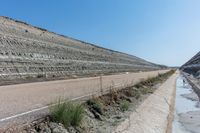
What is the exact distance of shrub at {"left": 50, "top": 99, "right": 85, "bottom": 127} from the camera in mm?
10169

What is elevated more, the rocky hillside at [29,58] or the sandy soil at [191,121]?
the rocky hillside at [29,58]

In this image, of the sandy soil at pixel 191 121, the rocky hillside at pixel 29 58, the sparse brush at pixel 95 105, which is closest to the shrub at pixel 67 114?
the sparse brush at pixel 95 105

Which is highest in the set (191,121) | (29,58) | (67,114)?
(29,58)

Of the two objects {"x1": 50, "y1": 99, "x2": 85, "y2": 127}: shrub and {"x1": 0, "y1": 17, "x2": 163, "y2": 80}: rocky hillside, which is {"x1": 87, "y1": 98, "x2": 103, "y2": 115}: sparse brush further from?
{"x1": 0, "y1": 17, "x2": 163, "y2": 80}: rocky hillside

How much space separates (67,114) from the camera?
10477 millimetres

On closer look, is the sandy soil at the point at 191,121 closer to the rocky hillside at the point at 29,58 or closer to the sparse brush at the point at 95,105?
the sparse brush at the point at 95,105

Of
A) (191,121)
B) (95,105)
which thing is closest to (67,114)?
(95,105)

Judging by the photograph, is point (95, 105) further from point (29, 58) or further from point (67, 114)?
point (29, 58)

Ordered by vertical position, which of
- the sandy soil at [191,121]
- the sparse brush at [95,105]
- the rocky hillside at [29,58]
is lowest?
the sandy soil at [191,121]

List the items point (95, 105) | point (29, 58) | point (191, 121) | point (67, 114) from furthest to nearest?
point (29, 58)
point (191, 121)
point (95, 105)
point (67, 114)

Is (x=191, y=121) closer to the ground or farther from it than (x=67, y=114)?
closer to the ground

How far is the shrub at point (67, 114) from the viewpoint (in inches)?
400

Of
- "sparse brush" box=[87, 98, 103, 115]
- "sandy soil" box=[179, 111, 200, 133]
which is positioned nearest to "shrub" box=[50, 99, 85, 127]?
"sparse brush" box=[87, 98, 103, 115]

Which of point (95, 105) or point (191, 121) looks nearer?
point (95, 105)
